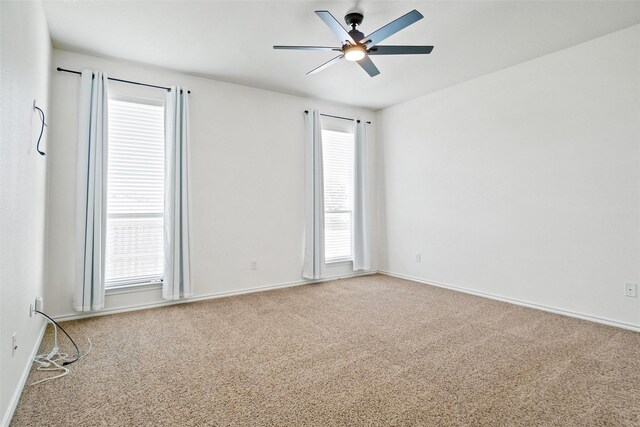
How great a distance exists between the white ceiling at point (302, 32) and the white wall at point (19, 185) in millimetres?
566

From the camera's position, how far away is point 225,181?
4.25 meters

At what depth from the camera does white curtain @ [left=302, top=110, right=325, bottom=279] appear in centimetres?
479

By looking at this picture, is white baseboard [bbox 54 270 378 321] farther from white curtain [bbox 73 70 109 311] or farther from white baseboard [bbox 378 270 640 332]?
white baseboard [bbox 378 270 640 332]

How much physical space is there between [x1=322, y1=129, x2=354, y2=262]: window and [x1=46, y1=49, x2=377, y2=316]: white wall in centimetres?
38

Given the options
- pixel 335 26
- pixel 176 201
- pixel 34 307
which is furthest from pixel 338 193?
pixel 34 307

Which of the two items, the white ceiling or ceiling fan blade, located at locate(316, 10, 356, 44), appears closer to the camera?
ceiling fan blade, located at locate(316, 10, 356, 44)

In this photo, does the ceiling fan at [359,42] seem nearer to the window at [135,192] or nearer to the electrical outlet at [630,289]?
the window at [135,192]

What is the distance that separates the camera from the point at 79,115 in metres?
3.34

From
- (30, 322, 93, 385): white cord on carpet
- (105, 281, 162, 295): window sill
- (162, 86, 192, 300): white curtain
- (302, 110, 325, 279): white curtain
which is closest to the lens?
(30, 322, 93, 385): white cord on carpet

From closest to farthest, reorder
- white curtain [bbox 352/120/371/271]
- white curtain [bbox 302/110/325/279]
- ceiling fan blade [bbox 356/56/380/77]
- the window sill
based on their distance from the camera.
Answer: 1. ceiling fan blade [bbox 356/56/380/77]
2. the window sill
3. white curtain [bbox 302/110/325/279]
4. white curtain [bbox 352/120/371/271]

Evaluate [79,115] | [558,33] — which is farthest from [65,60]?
[558,33]

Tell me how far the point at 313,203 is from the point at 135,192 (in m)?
2.25

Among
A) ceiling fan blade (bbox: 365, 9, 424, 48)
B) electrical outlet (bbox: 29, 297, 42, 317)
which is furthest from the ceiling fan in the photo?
electrical outlet (bbox: 29, 297, 42, 317)

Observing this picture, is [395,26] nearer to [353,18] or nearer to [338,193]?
[353,18]
